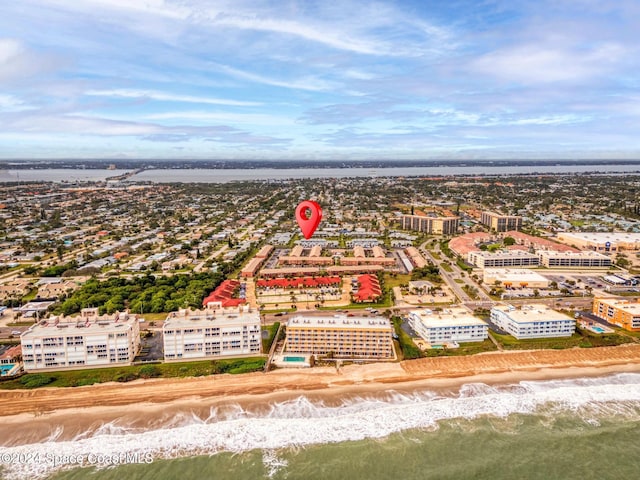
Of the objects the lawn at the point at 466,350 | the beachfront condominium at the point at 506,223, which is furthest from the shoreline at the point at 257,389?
the beachfront condominium at the point at 506,223

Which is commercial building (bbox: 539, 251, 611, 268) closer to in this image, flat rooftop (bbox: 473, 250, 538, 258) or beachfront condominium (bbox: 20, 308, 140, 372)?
flat rooftop (bbox: 473, 250, 538, 258)

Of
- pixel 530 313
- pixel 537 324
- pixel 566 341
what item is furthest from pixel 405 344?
pixel 566 341

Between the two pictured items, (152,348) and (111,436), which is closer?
(111,436)

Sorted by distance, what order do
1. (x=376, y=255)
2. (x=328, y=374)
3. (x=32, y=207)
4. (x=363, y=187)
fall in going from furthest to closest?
(x=363, y=187)
(x=32, y=207)
(x=376, y=255)
(x=328, y=374)

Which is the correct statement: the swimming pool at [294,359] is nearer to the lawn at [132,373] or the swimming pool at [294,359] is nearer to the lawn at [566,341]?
the lawn at [132,373]

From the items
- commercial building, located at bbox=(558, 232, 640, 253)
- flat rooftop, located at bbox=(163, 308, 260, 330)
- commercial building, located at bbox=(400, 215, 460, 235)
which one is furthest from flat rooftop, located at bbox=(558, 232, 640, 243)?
flat rooftop, located at bbox=(163, 308, 260, 330)

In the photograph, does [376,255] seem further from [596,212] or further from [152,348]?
[596,212]

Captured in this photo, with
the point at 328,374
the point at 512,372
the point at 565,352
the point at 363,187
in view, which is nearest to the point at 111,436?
the point at 328,374
